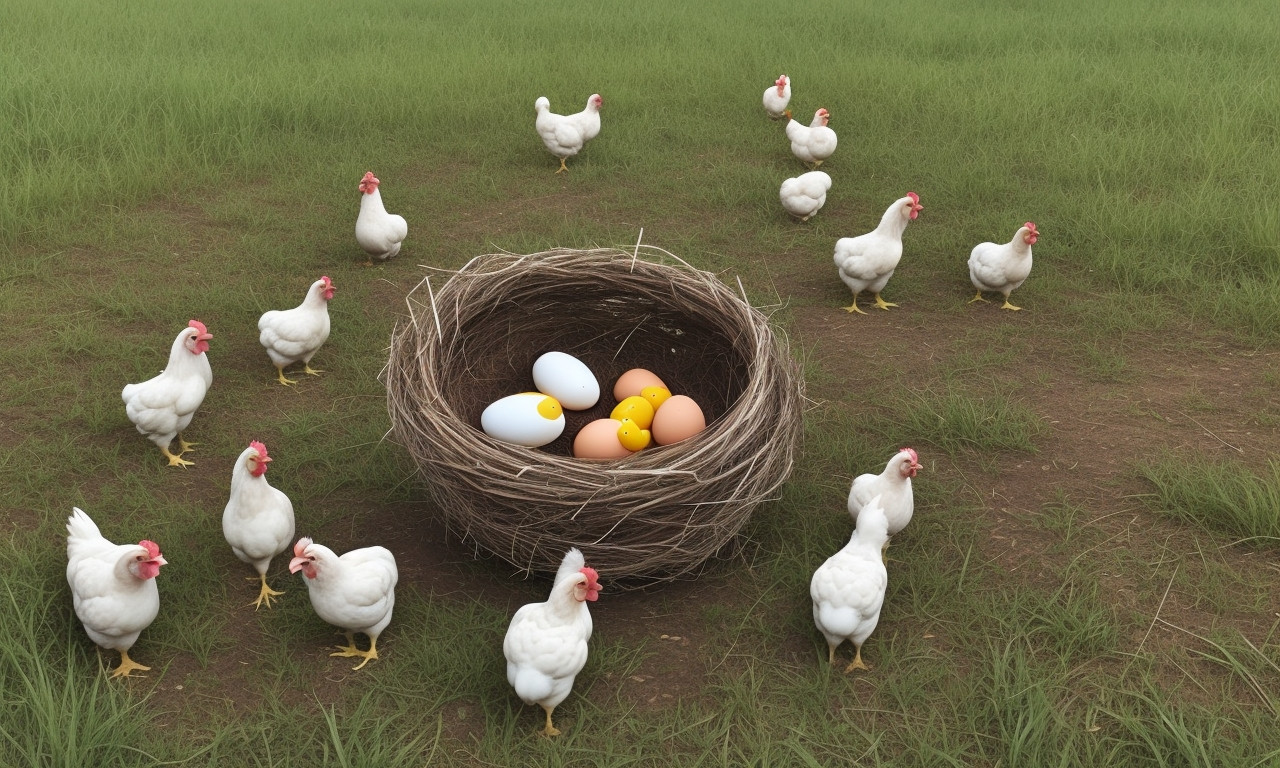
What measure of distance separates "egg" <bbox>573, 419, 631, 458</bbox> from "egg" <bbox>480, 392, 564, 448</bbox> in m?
0.11

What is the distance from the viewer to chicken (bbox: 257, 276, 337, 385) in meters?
Answer: 4.92

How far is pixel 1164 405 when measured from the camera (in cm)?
485

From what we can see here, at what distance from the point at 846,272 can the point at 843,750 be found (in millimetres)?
3218

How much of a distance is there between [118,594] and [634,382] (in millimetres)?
2147

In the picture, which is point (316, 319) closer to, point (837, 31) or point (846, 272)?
point (846, 272)

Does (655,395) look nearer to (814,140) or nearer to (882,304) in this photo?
(882,304)

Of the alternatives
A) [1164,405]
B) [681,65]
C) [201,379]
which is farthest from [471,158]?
[1164,405]

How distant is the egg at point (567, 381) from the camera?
444cm

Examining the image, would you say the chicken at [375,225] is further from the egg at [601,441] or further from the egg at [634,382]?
the egg at [601,441]

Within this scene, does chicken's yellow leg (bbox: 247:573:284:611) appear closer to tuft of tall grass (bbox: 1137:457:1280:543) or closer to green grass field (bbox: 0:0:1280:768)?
green grass field (bbox: 0:0:1280:768)

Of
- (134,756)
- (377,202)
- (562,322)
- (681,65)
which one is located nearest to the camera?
(134,756)

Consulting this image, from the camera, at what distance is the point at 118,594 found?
3.22m

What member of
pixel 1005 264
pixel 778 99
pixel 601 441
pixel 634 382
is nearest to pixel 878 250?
pixel 1005 264

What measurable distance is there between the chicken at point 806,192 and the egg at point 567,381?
2814 mm
